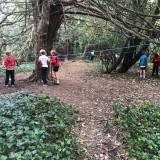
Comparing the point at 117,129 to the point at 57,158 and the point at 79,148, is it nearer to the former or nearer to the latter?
the point at 79,148

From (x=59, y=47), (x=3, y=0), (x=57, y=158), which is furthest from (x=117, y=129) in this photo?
(x=59, y=47)

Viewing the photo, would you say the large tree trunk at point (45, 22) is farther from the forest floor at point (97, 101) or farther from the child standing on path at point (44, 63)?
the forest floor at point (97, 101)

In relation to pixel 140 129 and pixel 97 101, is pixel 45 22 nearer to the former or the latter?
pixel 97 101

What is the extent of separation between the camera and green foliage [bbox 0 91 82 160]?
5.14 meters

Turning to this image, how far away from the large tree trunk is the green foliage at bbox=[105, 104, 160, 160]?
4.70 m

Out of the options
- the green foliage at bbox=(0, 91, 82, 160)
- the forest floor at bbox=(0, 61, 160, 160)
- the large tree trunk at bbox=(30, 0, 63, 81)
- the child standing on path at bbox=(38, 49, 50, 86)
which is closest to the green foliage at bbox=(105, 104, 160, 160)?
the forest floor at bbox=(0, 61, 160, 160)

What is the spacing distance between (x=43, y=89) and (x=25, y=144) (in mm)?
5363

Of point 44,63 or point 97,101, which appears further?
point 44,63

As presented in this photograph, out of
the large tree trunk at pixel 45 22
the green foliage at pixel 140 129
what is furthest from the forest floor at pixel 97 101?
the large tree trunk at pixel 45 22

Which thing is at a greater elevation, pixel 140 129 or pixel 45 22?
pixel 45 22

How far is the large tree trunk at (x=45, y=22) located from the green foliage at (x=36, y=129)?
4104mm

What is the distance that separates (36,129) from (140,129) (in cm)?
289

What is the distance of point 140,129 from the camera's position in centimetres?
725

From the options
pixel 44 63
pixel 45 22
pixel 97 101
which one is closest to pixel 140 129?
pixel 97 101
